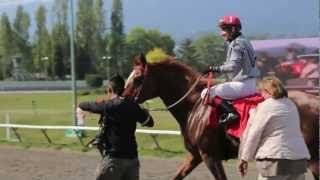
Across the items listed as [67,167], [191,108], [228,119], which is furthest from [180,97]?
[67,167]

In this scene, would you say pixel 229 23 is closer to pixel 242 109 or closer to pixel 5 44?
pixel 242 109

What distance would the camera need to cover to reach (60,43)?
93.1 metres

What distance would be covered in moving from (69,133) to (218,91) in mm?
11291

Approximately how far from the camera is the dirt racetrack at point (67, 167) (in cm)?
1170

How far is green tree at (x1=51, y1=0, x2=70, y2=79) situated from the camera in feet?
300

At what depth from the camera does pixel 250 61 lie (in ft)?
25.7

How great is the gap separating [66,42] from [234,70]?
8706 cm

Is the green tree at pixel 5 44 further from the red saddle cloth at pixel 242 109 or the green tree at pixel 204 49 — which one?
the red saddle cloth at pixel 242 109

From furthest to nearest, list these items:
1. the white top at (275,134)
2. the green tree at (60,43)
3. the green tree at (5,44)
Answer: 1. the green tree at (5,44)
2. the green tree at (60,43)
3. the white top at (275,134)

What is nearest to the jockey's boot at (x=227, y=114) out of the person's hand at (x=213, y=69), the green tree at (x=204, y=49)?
the person's hand at (x=213, y=69)

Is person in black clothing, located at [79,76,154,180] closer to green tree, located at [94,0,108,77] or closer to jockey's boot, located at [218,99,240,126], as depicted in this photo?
jockey's boot, located at [218,99,240,126]

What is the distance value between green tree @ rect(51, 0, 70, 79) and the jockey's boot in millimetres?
83643

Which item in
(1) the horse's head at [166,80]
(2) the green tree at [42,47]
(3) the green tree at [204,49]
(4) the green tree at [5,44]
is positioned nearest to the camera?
(1) the horse's head at [166,80]

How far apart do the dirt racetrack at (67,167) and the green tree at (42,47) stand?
78.8 meters
